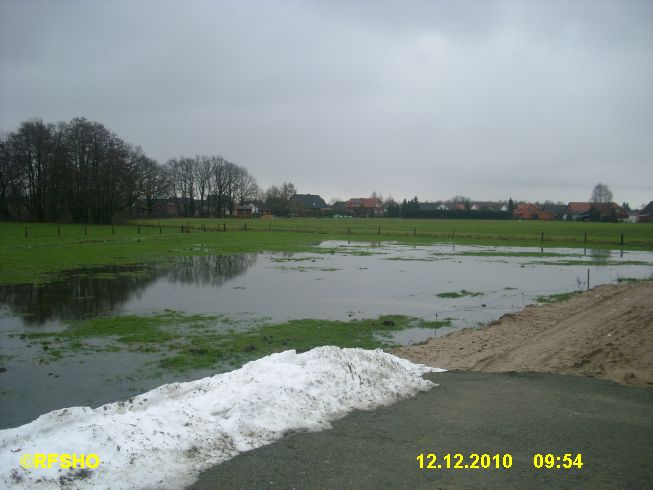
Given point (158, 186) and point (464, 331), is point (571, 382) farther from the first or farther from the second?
point (158, 186)

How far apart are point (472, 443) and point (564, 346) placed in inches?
212

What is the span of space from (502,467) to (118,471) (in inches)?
153

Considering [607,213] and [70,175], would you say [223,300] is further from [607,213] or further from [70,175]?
[607,213]

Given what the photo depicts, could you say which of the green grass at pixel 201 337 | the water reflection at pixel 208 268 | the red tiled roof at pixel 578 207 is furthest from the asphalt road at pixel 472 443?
the red tiled roof at pixel 578 207

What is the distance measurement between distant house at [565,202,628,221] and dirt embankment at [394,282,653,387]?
451ft

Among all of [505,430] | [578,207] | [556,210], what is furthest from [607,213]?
[505,430]

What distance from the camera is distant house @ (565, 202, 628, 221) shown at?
13550cm

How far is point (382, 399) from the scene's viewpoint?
7.15m

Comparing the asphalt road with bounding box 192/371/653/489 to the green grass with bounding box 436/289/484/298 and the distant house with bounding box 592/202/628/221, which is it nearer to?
the green grass with bounding box 436/289/484/298

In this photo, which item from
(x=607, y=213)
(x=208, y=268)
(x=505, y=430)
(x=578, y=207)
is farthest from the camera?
(x=578, y=207)
